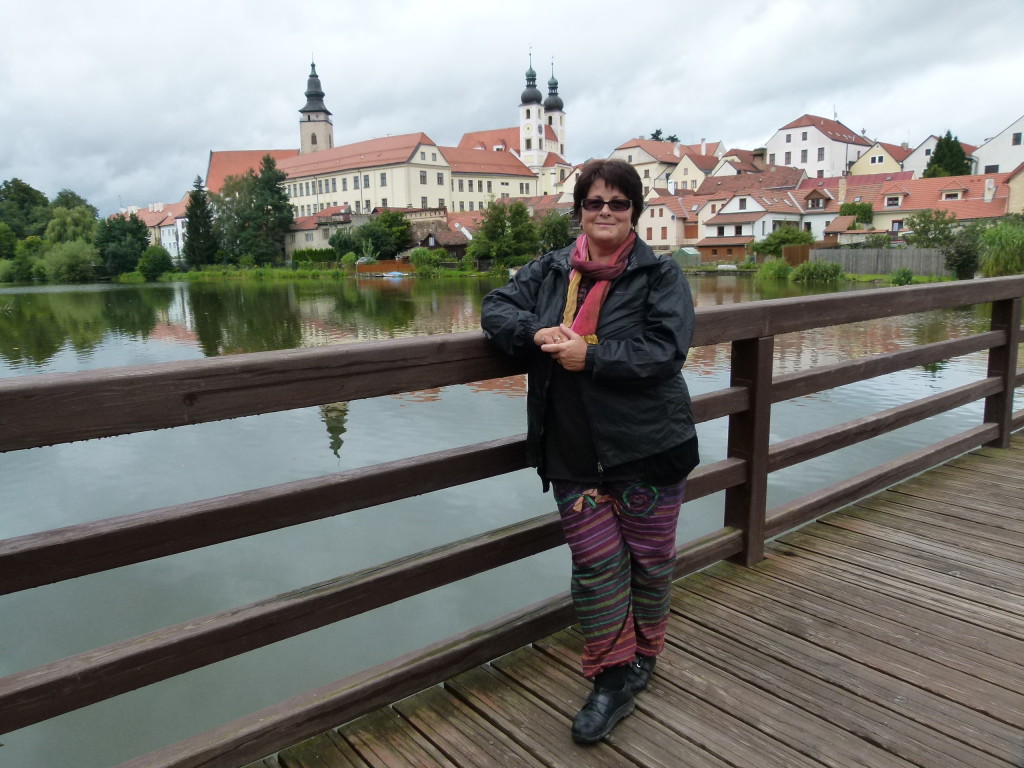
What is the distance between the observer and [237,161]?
368 ft

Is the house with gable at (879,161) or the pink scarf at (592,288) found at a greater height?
the house with gable at (879,161)

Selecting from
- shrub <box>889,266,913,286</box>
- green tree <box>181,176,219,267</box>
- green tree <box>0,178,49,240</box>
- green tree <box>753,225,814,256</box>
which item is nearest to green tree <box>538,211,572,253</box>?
green tree <box>753,225,814,256</box>

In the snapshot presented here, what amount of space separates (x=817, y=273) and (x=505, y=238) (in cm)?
2731

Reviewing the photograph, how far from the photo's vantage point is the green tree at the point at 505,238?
59.4 metres

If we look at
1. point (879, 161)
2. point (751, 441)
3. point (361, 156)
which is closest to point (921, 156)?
point (879, 161)

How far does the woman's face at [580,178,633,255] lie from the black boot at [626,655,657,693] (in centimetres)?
113

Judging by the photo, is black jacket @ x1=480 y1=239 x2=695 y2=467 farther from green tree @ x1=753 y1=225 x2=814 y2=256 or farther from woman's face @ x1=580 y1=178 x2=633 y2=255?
green tree @ x1=753 y1=225 x2=814 y2=256

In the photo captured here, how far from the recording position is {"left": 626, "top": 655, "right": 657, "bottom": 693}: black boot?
2.20 metres

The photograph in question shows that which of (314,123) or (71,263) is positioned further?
(314,123)

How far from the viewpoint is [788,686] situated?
2.26 meters

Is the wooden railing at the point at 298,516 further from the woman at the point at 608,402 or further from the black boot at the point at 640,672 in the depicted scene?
the black boot at the point at 640,672

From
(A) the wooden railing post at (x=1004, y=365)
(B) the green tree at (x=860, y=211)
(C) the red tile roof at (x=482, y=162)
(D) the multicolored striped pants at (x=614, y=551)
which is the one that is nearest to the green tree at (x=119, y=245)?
(C) the red tile roof at (x=482, y=162)

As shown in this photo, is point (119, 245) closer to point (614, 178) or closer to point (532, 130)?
point (532, 130)

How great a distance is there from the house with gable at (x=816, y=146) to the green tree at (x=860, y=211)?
25028 mm
